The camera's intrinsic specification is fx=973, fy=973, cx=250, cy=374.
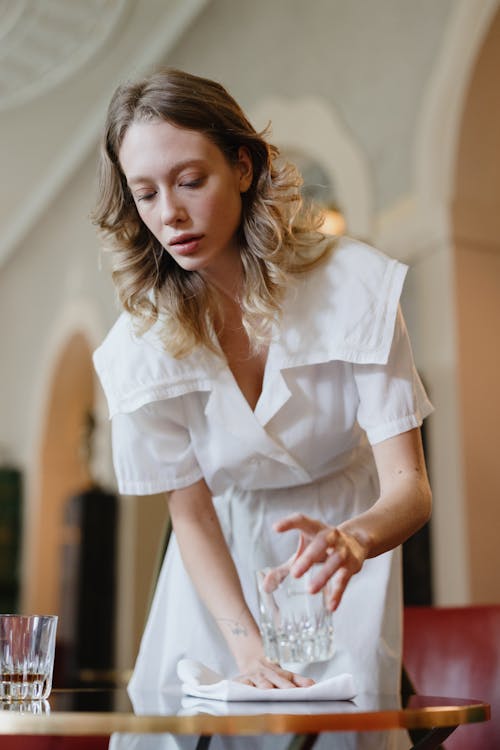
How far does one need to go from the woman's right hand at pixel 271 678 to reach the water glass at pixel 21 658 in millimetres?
256

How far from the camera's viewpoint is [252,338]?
153 centimetres

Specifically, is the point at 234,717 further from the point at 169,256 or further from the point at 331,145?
the point at 331,145

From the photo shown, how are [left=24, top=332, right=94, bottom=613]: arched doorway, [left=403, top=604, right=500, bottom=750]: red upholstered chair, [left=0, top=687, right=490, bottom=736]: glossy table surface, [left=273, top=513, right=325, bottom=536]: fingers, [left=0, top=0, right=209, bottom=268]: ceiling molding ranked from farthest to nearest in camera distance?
[left=24, top=332, right=94, bottom=613]: arched doorway < [left=0, top=0, right=209, bottom=268]: ceiling molding < [left=403, top=604, right=500, bottom=750]: red upholstered chair < [left=273, top=513, right=325, bottom=536]: fingers < [left=0, top=687, right=490, bottom=736]: glossy table surface

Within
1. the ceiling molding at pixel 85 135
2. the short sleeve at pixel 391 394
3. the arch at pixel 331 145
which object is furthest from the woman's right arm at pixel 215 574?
the ceiling molding at pixel 85 135

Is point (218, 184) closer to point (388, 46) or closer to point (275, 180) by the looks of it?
point (275, 180)

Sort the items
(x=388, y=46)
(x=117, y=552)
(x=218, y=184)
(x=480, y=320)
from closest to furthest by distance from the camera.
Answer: (x=218, y=184), (x=480, y=320), (x=388, y=46), (x=117, y=552)

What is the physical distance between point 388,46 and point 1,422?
22.0ft

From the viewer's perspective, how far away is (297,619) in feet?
3.98

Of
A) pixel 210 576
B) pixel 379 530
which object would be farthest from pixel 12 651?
pixel 379 530

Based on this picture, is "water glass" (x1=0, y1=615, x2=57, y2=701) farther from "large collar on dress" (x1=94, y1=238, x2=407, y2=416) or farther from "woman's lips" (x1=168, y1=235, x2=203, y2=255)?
"woman's lips" (x1=168, y1=235, x2=203, y2=255)

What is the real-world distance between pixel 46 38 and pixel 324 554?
553cm

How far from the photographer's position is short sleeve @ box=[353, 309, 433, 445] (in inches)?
56.6

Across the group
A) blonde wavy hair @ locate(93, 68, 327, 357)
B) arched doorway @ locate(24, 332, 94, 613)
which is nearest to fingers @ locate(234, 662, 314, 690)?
blonde wavy hair @ locate(93, 68, 327, 357)

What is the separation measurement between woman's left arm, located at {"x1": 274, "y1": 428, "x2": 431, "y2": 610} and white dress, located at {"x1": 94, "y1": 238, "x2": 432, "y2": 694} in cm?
4
